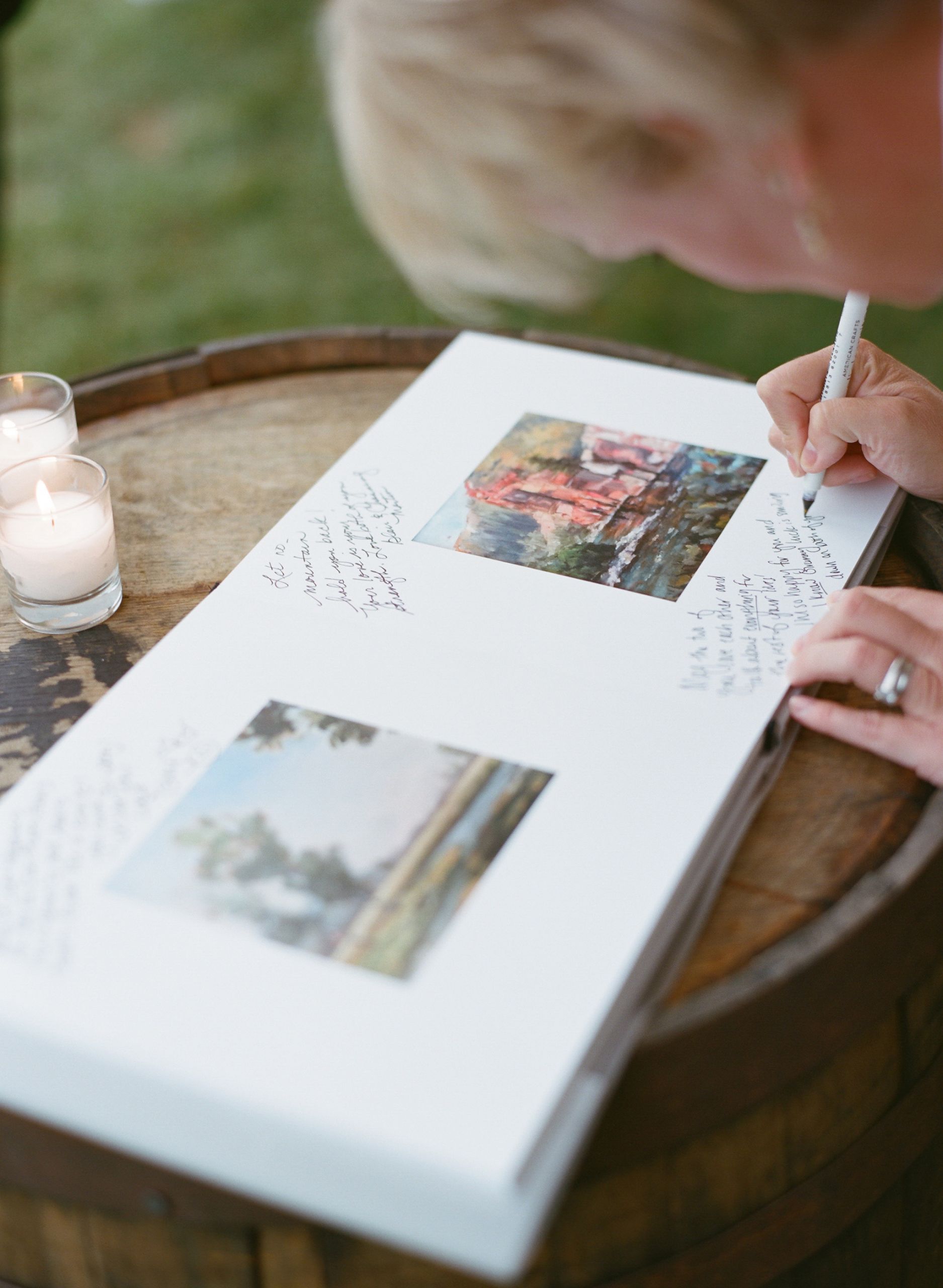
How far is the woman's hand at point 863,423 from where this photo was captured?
949 mm

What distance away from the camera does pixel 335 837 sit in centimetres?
71

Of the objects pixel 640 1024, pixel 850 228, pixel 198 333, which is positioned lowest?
pixel 198 333

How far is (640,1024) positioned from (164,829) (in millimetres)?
279

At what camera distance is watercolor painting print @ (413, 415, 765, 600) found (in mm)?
918

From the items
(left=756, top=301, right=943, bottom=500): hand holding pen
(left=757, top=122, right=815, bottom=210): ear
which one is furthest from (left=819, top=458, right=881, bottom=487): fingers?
(left=757, top=122, right=815, bottom=210): ear

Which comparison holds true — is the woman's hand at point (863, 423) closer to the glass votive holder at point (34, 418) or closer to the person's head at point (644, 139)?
the person's head at point (644, 139)

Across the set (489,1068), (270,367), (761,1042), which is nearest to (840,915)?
(761,1042)

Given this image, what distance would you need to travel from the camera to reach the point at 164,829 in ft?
2.35

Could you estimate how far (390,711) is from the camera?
79cm

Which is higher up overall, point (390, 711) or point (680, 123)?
point (680, 123)

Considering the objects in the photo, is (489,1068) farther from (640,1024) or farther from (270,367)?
(270,367)

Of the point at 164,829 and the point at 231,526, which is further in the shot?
the point at 231,526

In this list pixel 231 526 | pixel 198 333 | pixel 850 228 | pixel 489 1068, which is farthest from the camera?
pixel 198 333

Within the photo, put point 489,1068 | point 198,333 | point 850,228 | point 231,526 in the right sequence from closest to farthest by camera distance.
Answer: point 489,1068 → point 850,228 → point 231,526 → point 198,333
